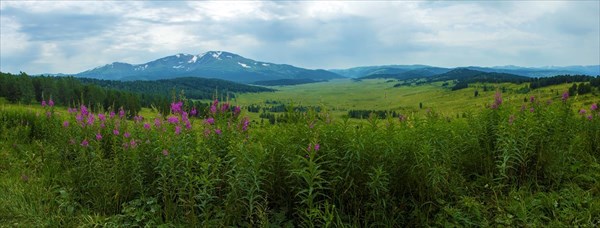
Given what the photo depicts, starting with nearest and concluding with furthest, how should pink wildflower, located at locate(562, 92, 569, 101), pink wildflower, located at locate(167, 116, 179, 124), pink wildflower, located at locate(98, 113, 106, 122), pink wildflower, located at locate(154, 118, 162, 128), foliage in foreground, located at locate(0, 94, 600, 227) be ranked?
foliage in foreground, located at locate(0, 94, 600, 227) → pink wildflower, located at locate(167, 116, 179, 124) → pink wildflower, located at locate(154, 118, 162, 128) → pink wildflower, located at locate(562, 92, 569, 101) → pink wildflower, located at locate(98, 113, 106, 122)

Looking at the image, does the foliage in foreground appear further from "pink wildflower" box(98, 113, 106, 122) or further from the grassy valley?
"pink wildflower" box(98, 113, 106, 122)

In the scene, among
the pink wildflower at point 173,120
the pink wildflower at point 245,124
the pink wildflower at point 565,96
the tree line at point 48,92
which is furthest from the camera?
the tree line at point 48,92

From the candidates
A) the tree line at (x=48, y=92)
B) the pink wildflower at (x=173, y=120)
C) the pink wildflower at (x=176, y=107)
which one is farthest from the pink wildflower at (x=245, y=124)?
the tree line at (x=48, y=92)

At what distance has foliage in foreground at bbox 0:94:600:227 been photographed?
17.0ft

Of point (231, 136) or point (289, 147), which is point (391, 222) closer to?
point (289, 147)

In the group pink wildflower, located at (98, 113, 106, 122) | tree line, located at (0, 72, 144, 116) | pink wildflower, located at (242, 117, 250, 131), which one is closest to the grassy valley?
pink wildflower, located at (242, 117, 250, 131)

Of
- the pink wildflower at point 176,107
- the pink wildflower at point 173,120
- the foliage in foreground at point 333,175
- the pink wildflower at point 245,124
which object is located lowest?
the foliage in foreground at point 333,175

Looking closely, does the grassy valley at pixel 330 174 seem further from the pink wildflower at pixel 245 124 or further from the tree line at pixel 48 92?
→ the tree line at pixel 48 92

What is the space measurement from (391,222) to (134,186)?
4079mm

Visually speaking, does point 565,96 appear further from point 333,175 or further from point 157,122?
point 157,122

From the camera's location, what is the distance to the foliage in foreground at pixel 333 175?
5.19 metres

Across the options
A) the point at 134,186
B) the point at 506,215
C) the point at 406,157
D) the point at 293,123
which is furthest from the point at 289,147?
the point at 506,215

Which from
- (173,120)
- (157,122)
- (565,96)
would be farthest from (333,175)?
(565,96)

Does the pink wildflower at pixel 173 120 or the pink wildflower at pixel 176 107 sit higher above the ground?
the pink wildflower at pixel 176 107
